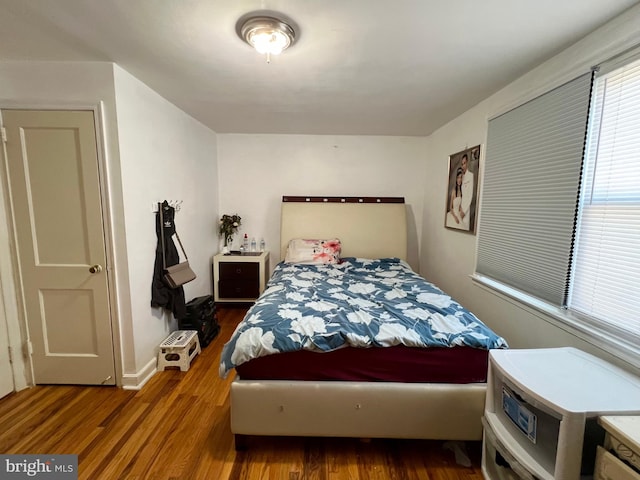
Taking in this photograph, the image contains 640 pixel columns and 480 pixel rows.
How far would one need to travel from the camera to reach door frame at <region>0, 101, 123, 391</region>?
1883 mm

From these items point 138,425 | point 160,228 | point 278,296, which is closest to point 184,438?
point 138,425

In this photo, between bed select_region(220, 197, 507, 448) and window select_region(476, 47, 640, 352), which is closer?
window select_region(476, 47, 640, 352)

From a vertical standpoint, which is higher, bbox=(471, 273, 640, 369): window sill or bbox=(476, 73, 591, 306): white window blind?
bbox=(476, 73, 591, 306): white window blind

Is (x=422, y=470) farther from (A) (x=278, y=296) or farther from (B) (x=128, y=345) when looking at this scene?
(B) (x=128, y=345)

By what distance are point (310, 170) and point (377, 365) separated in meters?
2.82

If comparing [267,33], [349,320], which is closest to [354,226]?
[349,320]

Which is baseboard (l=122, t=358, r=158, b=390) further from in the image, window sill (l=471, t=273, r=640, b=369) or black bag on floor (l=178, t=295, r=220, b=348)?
window sill (l=471, t=273, r=640, b=369)

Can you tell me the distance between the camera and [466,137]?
2.73 m

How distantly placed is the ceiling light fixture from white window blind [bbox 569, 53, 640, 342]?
1.67 metres

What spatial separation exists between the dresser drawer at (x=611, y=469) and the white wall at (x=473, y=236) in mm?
595

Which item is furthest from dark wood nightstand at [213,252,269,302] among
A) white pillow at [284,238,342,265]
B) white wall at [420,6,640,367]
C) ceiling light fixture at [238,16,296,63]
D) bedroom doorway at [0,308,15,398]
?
ceiling light fixture at [238,16,296,63]

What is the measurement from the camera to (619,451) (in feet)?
2.96

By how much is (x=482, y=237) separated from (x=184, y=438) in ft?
8.75

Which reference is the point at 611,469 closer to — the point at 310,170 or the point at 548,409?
the point at 548,409
